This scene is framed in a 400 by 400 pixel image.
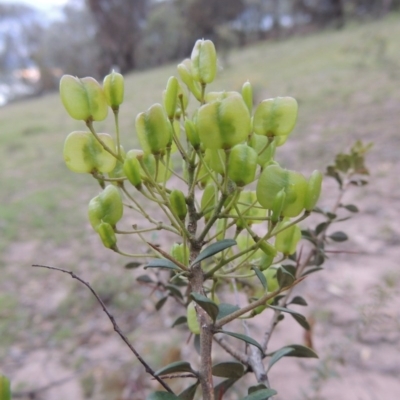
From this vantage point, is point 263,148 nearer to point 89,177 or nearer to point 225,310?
point 225,310

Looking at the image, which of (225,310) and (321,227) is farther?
(321,227)

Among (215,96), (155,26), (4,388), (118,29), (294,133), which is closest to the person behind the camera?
(4,388)

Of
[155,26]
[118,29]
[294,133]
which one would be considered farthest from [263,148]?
[118,29]

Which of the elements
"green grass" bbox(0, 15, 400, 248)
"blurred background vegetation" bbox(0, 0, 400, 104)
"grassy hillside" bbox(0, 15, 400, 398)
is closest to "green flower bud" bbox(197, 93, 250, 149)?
"grassy hillside" bbox(0, 15, 400, 398)

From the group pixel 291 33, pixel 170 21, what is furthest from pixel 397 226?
pixel 170 21

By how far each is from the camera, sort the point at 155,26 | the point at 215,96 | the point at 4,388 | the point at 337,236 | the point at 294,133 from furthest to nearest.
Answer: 1. the point at 155,26
2. the point at 294,133
3. the point at 337,236
4. the point at 215,96
5. the point at 4,388

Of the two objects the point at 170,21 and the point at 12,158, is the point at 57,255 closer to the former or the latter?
the point at 12,158

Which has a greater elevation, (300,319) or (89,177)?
(300,319)
